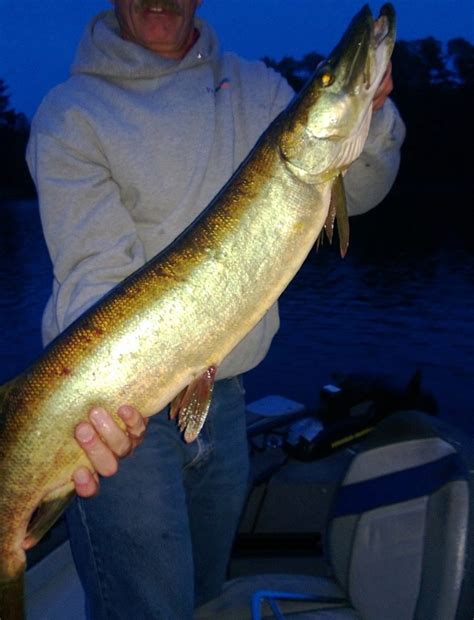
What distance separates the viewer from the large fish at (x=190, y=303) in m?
2.40

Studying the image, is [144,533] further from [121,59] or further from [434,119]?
[434,119]

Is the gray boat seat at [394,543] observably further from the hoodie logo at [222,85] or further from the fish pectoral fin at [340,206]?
the hoodie logo at [222,85]

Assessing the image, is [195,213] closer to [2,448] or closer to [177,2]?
[177,2]

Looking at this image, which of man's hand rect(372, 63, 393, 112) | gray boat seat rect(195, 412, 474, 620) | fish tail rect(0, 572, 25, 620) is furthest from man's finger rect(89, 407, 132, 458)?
man's hand rect(372, 63, 393, 112)

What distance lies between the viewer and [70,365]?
2.40m

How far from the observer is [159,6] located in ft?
9.21

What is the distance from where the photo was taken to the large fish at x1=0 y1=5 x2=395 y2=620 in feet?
7.89

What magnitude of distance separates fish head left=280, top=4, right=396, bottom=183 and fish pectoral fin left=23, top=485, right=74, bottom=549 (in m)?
1.49

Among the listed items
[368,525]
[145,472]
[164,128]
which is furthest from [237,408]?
[164,128]

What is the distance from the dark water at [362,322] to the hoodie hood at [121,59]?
368 inches

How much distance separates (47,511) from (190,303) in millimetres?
961

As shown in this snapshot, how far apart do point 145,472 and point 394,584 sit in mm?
1131

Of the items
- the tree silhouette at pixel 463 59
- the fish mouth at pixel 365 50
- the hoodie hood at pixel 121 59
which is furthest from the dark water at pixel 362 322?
the tree silhouette at pixel 463 59

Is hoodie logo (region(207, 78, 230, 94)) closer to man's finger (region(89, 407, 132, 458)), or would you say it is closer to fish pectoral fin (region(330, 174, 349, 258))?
fish pectoral fin (region(330, 174, 349, 258))
